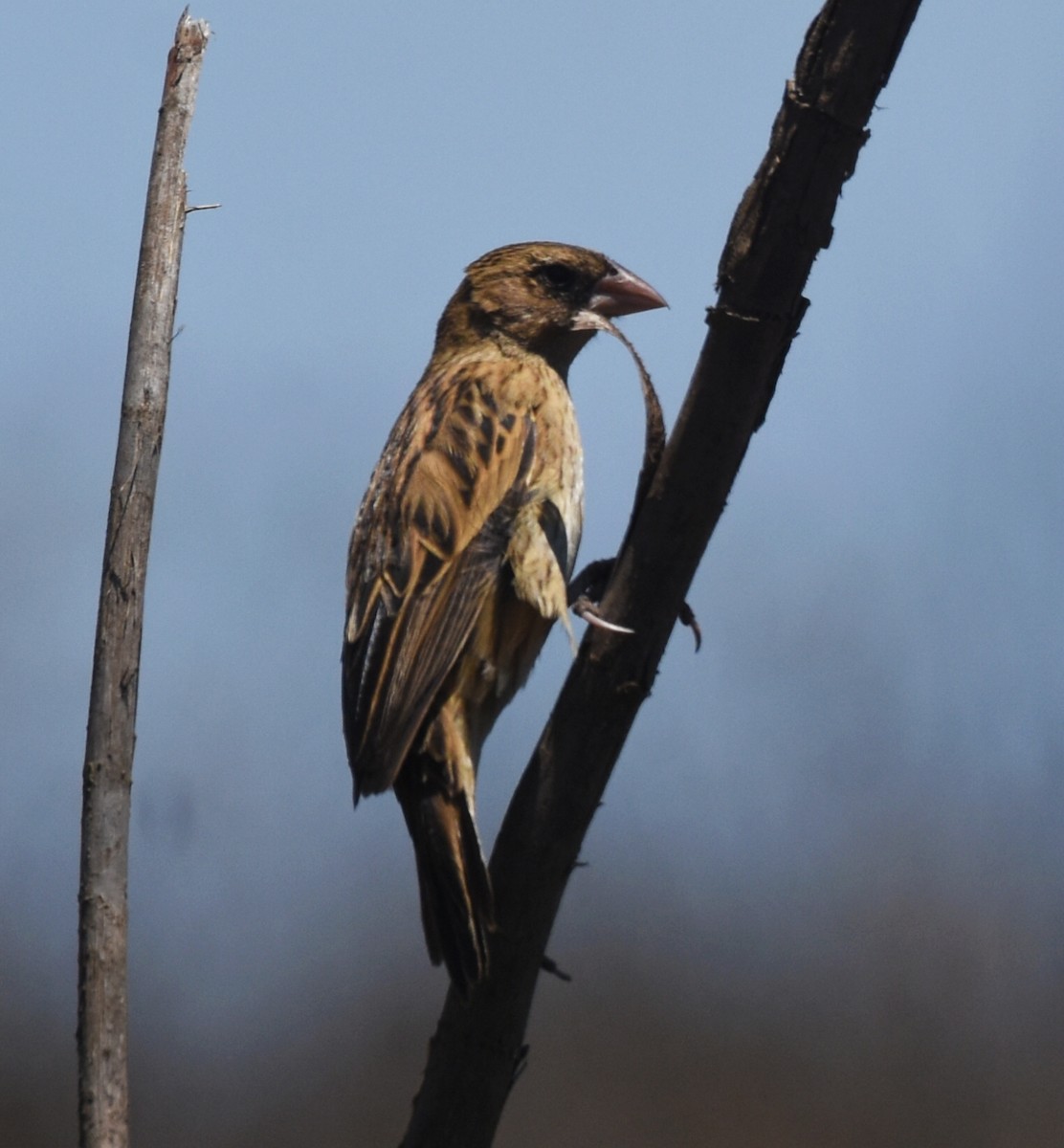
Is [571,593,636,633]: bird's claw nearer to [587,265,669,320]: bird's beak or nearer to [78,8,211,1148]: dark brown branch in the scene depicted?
[78,8,211,1148]: dark brown branch

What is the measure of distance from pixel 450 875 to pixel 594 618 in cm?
66

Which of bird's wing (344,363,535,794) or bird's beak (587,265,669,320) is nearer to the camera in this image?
bird's wing (344,363,535,794)

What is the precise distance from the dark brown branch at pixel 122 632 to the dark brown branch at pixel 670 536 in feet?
2.24

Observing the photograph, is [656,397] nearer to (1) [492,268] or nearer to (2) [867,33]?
(2) [867,33]

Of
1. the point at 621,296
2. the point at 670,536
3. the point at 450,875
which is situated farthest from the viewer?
the point at 621,296

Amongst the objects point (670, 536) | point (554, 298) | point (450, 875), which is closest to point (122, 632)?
point (450, 875)

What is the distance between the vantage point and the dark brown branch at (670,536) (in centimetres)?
270

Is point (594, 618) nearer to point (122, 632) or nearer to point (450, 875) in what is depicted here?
point (450, 875)

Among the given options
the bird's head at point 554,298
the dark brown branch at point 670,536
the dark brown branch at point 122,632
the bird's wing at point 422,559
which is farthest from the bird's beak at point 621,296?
the dark brown branch at point 670,536

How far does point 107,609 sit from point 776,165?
1.60 metres

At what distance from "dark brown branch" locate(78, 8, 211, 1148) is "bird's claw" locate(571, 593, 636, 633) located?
93cm

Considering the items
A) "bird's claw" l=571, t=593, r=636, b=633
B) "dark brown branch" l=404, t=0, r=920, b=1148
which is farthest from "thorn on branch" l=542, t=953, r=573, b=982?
"bird's claw" l=571, t=593, r=636, b=633

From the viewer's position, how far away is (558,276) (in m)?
5.01

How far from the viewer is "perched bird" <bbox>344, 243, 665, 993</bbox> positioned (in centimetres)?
337
